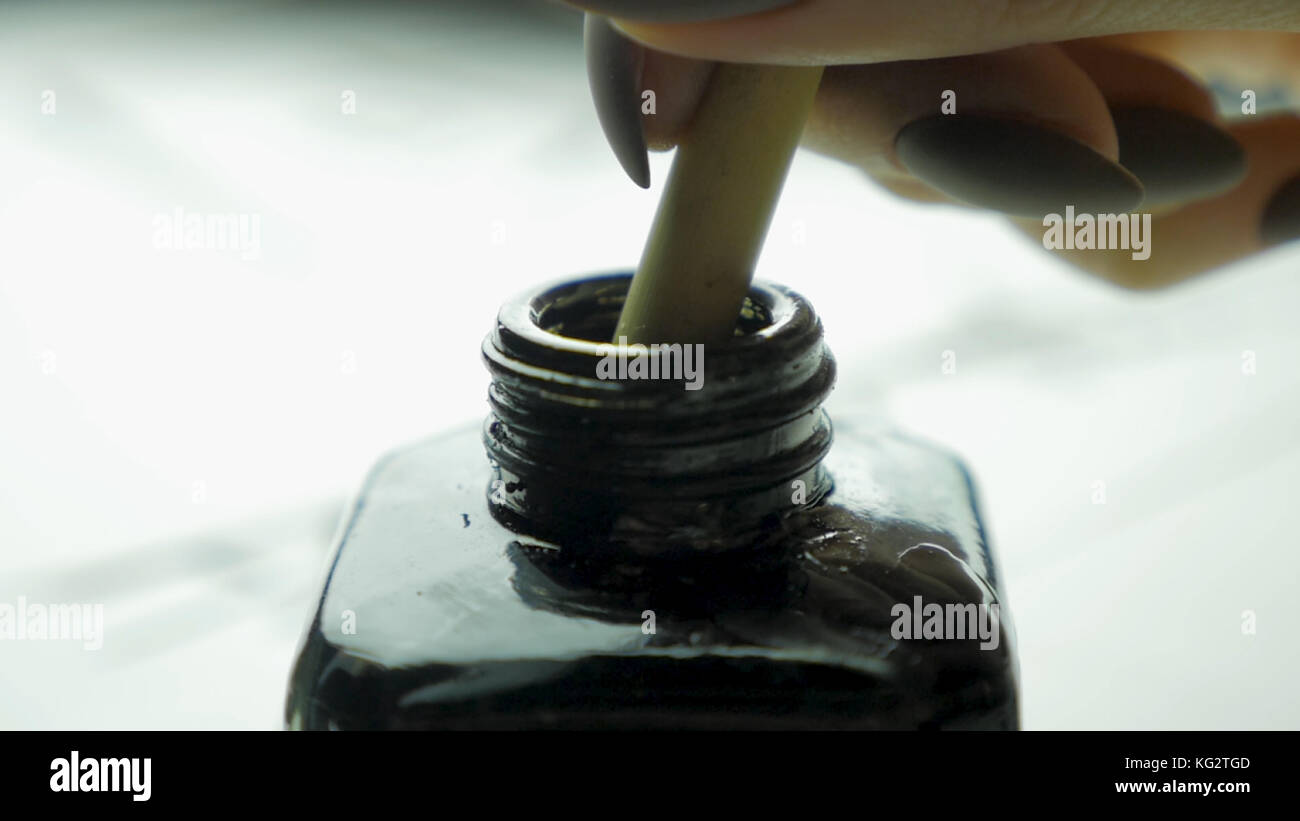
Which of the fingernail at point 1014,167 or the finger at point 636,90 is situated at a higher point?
the finger at point 636,90

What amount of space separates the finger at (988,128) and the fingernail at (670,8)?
0.17 metres

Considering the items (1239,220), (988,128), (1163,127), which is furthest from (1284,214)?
(988,128)

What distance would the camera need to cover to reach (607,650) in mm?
398

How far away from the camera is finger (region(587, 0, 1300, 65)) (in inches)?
13.1

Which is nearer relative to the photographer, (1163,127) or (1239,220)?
(1163,127)

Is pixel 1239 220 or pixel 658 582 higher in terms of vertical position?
pixel 1239 220

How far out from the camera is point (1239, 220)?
66 centimetres

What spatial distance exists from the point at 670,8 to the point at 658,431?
149mm

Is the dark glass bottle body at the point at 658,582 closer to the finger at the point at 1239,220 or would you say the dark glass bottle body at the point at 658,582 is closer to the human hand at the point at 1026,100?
the human hand at the point at 1026,100

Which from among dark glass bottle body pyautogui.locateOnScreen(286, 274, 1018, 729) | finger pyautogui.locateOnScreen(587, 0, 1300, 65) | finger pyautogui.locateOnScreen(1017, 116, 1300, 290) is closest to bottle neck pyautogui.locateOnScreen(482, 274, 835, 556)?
dark glass bottle body pyautogui.locateOnScreen(286, 274, 1018, 729)

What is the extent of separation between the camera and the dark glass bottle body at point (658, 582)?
1.30 ft

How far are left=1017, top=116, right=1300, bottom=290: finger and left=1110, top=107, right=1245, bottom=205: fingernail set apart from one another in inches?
3.5

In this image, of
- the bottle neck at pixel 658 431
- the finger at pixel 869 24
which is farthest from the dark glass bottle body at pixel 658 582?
the finger at pixel 869 24

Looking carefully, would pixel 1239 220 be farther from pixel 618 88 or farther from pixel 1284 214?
pixel 618 88
